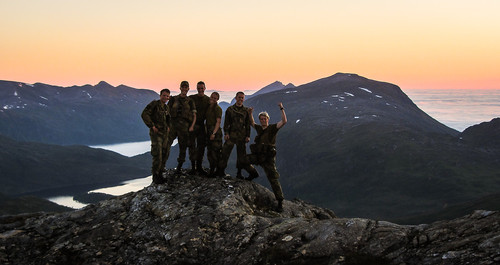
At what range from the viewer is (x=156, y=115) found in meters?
19.9

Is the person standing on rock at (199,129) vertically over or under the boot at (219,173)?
over

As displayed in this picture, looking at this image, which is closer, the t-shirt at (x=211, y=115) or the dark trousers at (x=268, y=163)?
the dark trousers at (x=268, y=163)

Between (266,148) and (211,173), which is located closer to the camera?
(266,148)

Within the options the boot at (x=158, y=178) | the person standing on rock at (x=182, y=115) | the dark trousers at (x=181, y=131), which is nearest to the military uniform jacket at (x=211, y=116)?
the person standing on rock at (x=182, y=115)

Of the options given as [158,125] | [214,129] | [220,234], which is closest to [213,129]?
[214,129]

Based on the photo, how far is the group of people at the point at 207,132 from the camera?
63.1ft

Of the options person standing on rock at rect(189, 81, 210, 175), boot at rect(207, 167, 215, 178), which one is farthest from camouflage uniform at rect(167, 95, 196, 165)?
boot at rect(207, 167, 215, 178)

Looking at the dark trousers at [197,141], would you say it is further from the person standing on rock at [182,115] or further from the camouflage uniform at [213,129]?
the camouflage uniform at [213,129]

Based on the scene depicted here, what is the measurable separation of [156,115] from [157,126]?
1.89ft

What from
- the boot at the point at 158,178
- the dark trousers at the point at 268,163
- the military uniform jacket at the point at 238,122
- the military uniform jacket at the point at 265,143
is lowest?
the boot at the point at 158,178

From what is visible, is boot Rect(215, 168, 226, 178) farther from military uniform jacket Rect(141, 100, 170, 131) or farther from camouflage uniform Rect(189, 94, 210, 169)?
military uniform jacket Rect(141, 100, 170, 131)

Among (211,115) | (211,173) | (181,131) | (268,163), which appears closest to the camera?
(268,163)

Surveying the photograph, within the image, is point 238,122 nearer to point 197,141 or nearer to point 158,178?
point 197,141

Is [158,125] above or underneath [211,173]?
above
